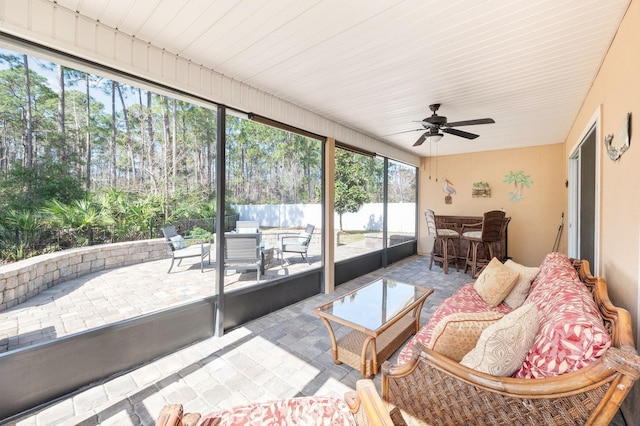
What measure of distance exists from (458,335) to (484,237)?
426cm

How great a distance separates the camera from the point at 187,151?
9.18 ft

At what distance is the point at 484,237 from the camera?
495 cm

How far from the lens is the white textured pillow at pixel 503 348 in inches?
46.5

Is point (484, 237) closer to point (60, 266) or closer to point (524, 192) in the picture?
point (524, 192)

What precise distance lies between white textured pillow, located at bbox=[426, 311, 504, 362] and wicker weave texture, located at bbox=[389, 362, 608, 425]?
0.15 metres

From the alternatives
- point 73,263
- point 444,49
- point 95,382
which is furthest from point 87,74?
point 444,49

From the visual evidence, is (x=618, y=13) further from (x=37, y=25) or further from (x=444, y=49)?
(x=37, y=25)

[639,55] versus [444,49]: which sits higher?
[444,49]

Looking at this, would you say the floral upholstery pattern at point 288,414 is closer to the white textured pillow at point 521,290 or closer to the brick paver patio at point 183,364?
the brick paver patio at point 183,364

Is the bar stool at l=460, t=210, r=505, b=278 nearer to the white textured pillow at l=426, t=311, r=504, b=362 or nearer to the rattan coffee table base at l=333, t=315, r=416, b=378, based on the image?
the rattan coffee table base at l=333, t=315, r=416, b=378

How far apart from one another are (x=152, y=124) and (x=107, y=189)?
729 mm

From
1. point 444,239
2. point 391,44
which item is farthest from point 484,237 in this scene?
point 391,44

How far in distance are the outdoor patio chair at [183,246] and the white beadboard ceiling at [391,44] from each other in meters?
1.71

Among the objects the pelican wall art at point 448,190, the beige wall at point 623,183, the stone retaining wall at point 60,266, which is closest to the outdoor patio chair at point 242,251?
the stone retaining wall at point 60,266
